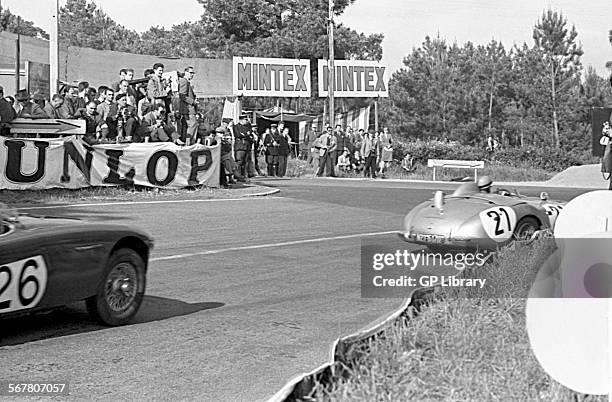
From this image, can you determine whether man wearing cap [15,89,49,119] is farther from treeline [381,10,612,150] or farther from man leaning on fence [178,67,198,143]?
treeline [381,10,612,150]

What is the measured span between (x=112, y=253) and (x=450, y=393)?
10.2ft

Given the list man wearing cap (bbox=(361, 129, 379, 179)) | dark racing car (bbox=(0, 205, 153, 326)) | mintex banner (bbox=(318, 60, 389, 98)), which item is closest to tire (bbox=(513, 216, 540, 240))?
dark racing car (bbox=(0, 205, 153, 326))

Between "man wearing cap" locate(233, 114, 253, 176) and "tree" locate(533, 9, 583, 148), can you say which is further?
"tree" locate(533, 9, 583, 148)

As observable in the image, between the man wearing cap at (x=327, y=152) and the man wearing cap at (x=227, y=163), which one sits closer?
the man wearing cap at (x=227, y=163)

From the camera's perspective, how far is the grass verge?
448cm

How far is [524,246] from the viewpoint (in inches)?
351

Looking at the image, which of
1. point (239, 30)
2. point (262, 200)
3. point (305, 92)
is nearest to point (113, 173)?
point (262, 200)

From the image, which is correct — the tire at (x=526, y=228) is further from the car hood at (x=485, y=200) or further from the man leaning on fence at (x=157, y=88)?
the man leaning on fence at (x=157, y=88)

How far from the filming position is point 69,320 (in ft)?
22.5

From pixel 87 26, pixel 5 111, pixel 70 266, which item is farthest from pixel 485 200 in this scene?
pixel 87 26

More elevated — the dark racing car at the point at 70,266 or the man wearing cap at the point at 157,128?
the man wearing cap at the point at 157,128

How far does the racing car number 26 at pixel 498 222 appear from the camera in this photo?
9.13 metres

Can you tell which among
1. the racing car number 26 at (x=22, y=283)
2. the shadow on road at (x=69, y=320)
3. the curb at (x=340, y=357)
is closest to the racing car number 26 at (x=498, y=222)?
the shadow on road at (x=69, y=320)

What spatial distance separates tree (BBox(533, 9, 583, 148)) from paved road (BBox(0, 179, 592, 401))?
737 inches
